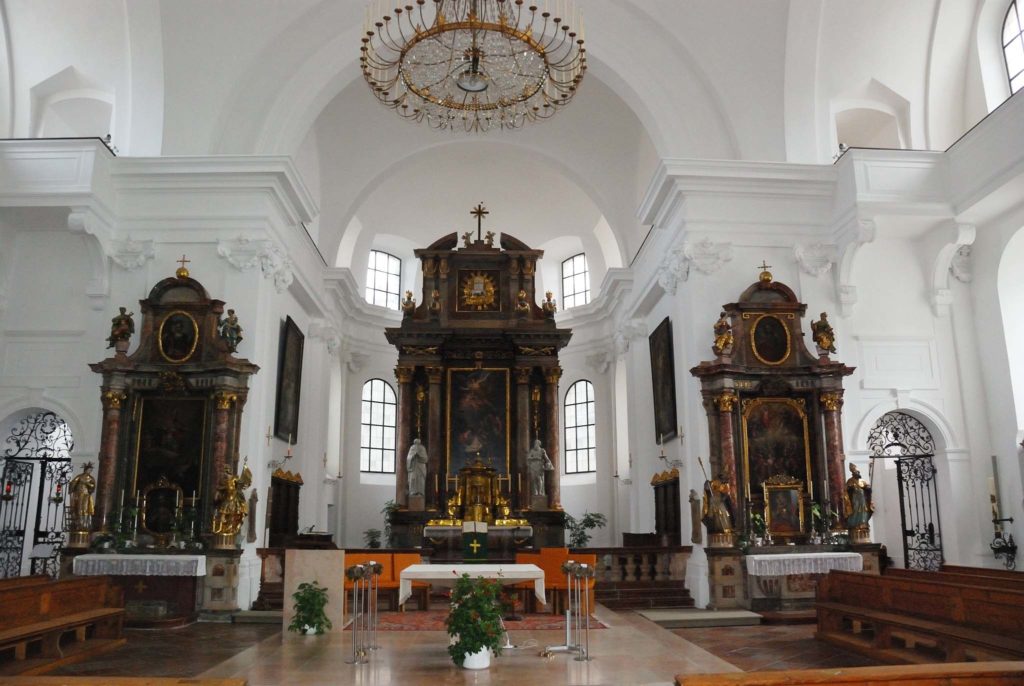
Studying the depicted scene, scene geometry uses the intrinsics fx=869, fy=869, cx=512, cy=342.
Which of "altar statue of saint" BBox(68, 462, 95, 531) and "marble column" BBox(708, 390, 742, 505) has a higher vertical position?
"marble column" BBox(708, 390, 742, 505)

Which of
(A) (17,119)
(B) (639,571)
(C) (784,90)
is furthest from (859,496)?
(A) (17,119)

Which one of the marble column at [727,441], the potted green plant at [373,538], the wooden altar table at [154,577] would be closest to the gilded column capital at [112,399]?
the wooden altar table at [154,577]

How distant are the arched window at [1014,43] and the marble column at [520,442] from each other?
1038 centimetres

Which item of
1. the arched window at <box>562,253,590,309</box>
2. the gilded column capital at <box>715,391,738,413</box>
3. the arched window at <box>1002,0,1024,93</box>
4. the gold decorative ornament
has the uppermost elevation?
the arched window at <box>1002,0,1024,93</box>

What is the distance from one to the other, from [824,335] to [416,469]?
8.43 m

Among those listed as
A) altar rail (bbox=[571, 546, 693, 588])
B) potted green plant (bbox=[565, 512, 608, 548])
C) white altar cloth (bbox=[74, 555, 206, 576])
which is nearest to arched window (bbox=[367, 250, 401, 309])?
potted green plant (bbox=[565, 512, 608, 548])

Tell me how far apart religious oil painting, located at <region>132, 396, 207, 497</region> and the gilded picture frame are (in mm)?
6757

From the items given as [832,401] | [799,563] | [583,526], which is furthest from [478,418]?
[799,563]

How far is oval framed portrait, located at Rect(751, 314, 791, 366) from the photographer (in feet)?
43.5

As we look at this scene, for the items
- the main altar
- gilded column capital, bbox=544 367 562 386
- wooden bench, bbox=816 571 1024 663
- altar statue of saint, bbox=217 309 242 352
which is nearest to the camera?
wooden bench, bbox=816 571 1024 663

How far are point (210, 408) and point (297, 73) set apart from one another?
5.87 meters

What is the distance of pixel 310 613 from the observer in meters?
9.57

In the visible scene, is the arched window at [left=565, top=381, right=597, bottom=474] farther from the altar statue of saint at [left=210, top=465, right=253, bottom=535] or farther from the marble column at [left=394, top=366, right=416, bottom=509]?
the altar statue of saint at [left=210, top=465, right=253, bottom=535]

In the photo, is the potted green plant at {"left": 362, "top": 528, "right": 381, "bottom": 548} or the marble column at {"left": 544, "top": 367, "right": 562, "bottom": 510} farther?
the potted green plant at {"left": 362, "top": 528, "right": 381, "bottom": 548}
